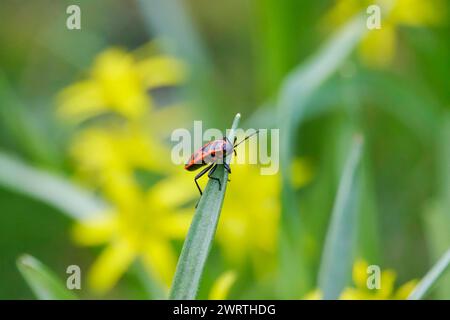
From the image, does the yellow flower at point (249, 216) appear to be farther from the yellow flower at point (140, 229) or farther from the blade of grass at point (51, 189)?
the blade of grass at point (51, 189)

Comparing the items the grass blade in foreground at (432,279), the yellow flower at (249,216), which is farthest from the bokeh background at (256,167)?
the grass blade in foreground at (432,279)

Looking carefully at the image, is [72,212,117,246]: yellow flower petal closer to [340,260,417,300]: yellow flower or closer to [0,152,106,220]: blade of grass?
[0,152,106,220]: blade of grass

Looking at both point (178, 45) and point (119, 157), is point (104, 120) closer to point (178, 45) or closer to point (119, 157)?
point (178, 45)

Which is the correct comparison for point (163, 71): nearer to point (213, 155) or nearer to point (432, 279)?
point (213, 155)

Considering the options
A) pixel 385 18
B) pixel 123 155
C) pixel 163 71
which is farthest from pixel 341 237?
pixel 163 71

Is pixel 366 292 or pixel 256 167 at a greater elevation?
pixel 256 167
